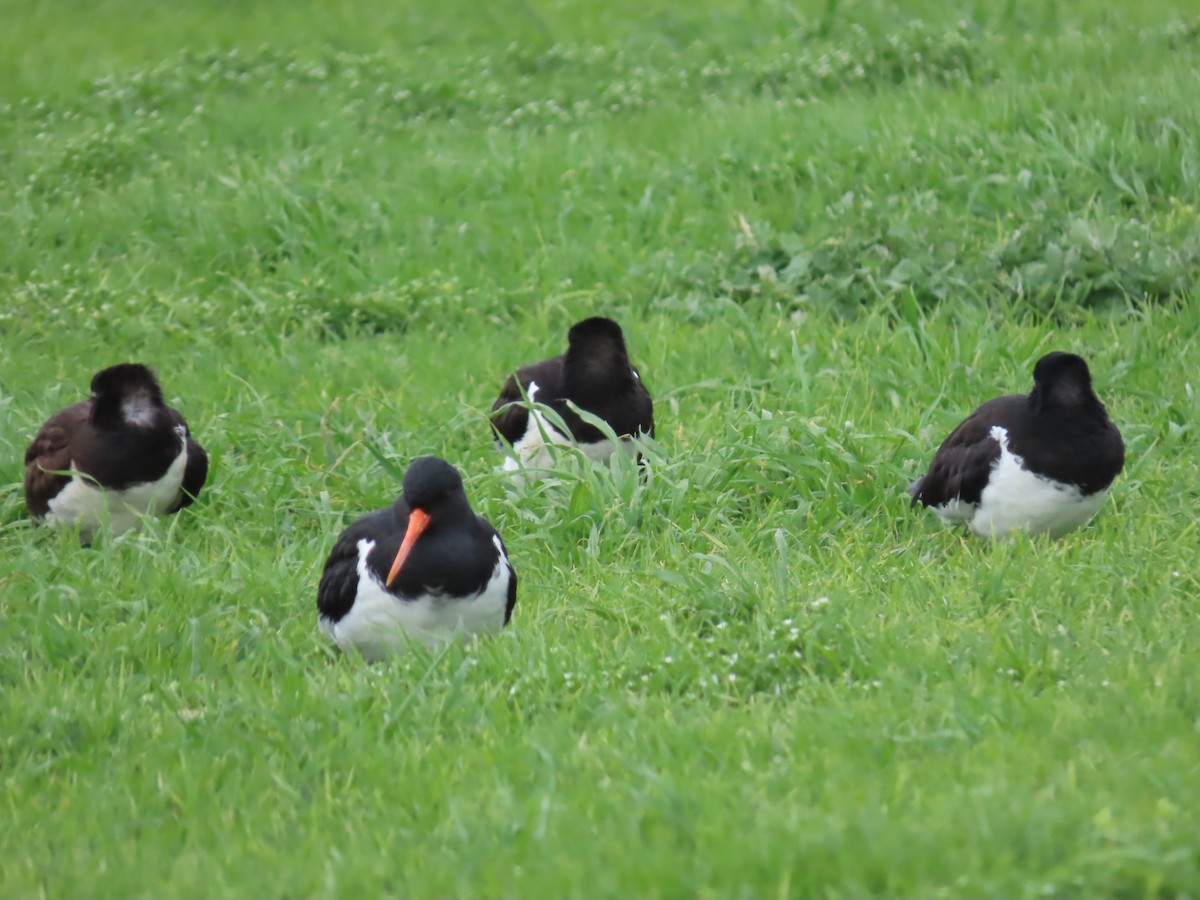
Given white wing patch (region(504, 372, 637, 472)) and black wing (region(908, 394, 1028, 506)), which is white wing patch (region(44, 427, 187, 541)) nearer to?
white wing patch (region(504, 372, 637, 472))

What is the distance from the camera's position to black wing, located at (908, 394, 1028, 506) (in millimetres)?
5422

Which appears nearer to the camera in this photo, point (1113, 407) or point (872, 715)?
point (872, 715)

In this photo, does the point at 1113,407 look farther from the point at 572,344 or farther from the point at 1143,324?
the point at 572,344

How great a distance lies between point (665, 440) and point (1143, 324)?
7.97 ft

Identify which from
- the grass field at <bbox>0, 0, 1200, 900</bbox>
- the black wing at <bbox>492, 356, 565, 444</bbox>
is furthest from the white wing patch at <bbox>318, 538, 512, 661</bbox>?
the black wing at <bbox>492, 356, 565, 444</bbox>

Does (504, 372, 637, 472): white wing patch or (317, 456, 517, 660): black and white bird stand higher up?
(317, 456, 517, 660): black and white bird

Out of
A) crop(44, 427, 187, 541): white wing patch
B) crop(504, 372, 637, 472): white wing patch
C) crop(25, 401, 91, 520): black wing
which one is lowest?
crop(504, 372, 637, 472): white wing patch

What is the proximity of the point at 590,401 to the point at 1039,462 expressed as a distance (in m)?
2.05

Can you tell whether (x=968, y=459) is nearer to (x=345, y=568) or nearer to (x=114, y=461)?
(x=345, y=568)

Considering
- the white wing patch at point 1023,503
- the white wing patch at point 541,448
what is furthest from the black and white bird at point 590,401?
the white wing patch at point 1023,503

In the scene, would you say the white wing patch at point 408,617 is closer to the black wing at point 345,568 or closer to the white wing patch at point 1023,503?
the black wing at point 345,568

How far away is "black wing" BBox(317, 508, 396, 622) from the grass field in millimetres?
184

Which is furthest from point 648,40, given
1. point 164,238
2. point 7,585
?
point 7,585

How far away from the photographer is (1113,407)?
660 cm
